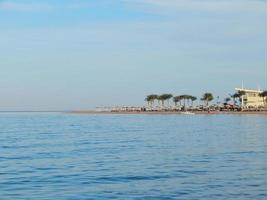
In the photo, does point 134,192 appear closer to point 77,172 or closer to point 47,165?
point 77,172

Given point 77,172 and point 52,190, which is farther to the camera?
point 77,172

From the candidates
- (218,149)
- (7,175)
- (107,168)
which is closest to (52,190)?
(7,175)

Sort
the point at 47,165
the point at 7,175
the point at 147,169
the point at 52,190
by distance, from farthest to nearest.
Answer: the point at 47,165 → the point at 147,169 → the point at 7,175 → the point at 52,190

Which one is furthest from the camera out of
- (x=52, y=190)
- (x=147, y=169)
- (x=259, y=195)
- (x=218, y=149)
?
(x=218, y=149)

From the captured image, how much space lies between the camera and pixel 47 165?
3550 centimetres

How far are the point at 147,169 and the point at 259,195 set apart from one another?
10.5 metres

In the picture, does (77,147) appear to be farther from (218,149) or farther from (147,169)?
(147,169)

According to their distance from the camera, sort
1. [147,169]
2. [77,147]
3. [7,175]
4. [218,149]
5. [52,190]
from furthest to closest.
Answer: [77,147] < [218,149] < [147,169] < [7,175] < [52,190]

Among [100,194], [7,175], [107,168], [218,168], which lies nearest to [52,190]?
[100,194]

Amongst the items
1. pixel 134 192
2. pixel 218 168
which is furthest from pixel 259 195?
pixel 218 168

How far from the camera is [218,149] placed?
1871 inches

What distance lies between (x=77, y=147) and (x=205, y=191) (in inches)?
1089

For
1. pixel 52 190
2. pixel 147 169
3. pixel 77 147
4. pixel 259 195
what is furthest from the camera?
pixel 77 147

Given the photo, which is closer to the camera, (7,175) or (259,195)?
(259,195)
